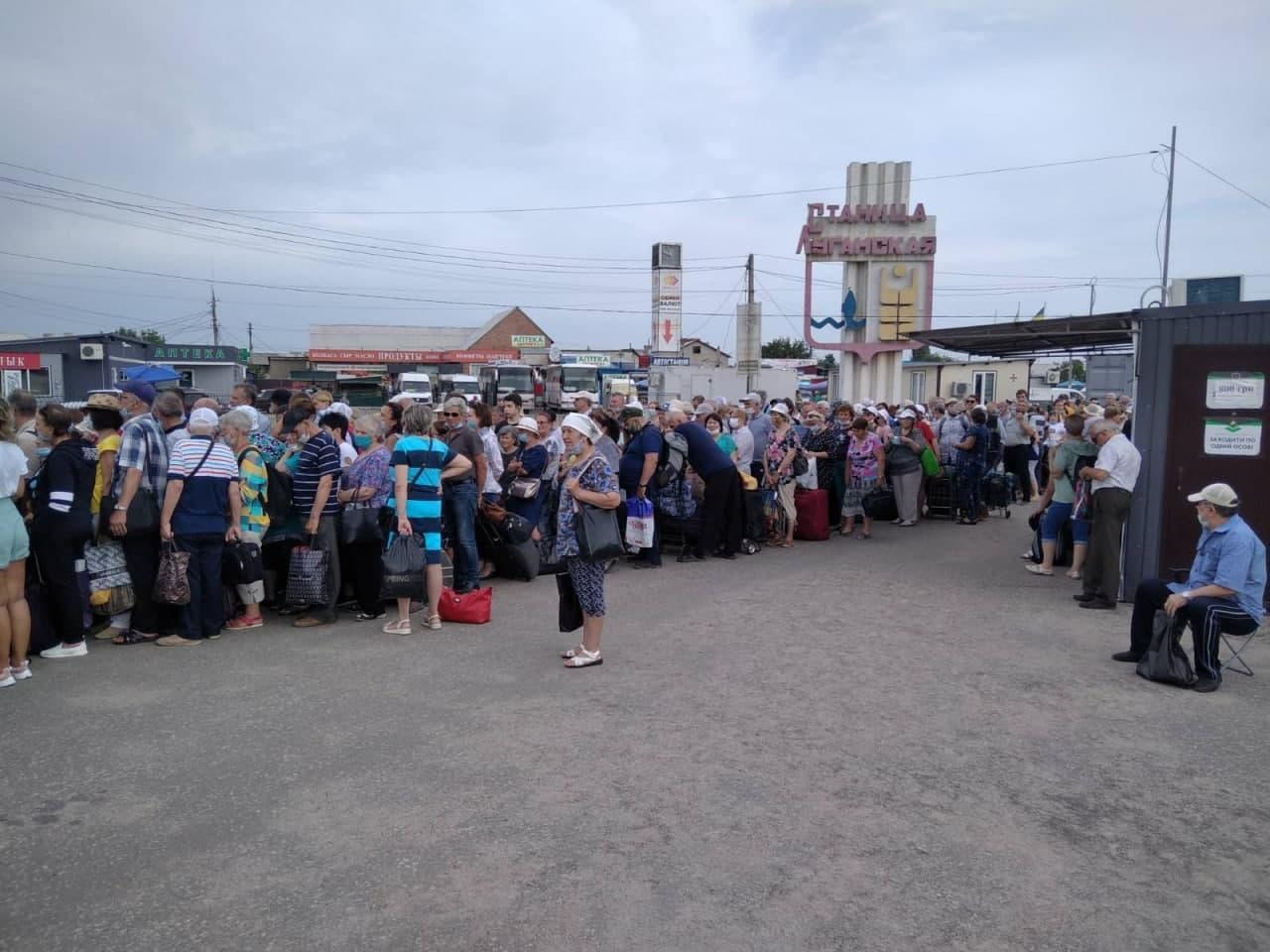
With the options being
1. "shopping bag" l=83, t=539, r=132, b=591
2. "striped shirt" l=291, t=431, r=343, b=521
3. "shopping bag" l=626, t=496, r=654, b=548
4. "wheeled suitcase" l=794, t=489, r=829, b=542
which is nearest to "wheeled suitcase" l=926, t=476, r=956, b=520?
"wheeled suitcase" l=794, t=489, r=829, b=542

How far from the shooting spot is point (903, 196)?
108 feet

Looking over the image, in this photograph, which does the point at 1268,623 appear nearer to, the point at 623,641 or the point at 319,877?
the point at 623,641

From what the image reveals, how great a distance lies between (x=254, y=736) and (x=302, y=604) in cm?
263

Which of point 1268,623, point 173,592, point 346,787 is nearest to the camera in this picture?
point 346,787

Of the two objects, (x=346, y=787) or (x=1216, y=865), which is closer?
(x=1216, y=865)

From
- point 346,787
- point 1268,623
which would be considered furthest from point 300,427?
point 1268,623

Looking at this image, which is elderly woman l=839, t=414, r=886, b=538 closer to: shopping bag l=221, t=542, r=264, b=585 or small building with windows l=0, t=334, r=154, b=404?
shopping bag l=221, t=542, r=264, b=585

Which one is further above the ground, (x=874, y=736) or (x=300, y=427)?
(x=300, y=427)

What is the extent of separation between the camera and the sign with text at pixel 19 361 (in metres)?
35.2

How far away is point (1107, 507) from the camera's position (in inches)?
339

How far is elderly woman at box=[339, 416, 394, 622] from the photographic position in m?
7.72

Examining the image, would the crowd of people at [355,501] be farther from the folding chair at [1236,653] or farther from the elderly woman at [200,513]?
the folding chair at [1236,653]

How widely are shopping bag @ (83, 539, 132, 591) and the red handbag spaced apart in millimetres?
→ 2426

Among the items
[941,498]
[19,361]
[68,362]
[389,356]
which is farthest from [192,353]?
[941,498]
